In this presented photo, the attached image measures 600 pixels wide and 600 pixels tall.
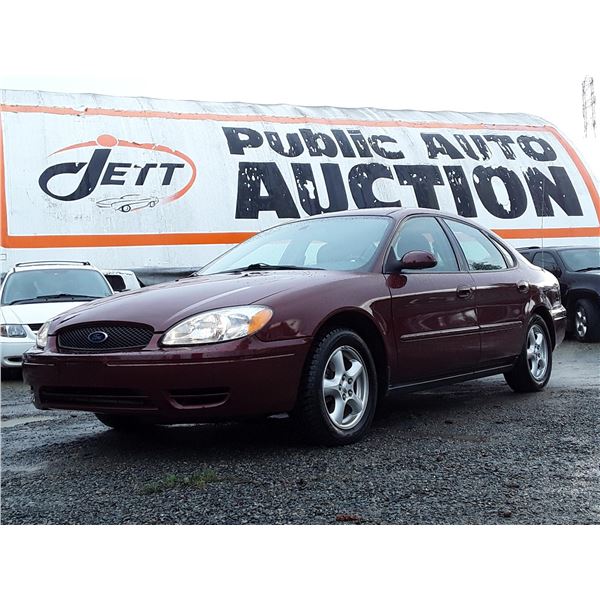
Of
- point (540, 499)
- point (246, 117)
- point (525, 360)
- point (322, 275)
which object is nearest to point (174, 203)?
point (246, 117)

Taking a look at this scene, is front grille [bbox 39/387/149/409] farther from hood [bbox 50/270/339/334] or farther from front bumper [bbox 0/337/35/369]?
front bumper [bbox 0/337/35/369]

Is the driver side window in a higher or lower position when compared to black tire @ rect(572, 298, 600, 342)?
higher

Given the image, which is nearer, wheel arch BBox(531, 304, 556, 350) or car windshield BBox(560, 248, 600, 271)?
wheel arch BBox(531, 304, 556, 350)

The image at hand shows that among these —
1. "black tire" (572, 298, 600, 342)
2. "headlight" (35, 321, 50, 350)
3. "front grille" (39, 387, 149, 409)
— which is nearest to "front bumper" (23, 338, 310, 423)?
"front grille" (39, 387, 149, 409)

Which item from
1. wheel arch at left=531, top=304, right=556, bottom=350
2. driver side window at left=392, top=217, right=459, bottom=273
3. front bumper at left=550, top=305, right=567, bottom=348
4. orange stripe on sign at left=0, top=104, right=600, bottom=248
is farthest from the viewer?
orange stripe on sign at left=0, top=104, right=600, bottom=248

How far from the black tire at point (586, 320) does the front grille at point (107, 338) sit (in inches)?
381

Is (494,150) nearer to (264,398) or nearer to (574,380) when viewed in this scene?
(574,380)

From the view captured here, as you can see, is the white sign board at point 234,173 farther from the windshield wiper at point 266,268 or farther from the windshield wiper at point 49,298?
the windshield wiper at point 266,268

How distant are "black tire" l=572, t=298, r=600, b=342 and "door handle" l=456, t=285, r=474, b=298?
730 centimetres

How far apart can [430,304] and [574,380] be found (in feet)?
10.2

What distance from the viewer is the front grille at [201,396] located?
4.64 m

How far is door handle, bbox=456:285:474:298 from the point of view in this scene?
620 cm

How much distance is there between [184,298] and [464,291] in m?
2.20

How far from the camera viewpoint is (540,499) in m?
3.90
